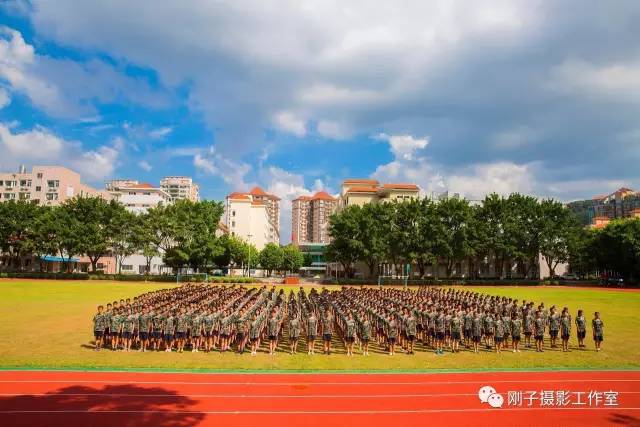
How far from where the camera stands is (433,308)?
19.0m

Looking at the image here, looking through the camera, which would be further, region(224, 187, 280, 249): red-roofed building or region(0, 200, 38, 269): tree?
region(224, 187, 280, 249): red-roofed building

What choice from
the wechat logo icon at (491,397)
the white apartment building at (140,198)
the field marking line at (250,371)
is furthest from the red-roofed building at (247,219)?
the wechat logo icon at (491,397)

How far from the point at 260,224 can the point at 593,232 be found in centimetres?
7503

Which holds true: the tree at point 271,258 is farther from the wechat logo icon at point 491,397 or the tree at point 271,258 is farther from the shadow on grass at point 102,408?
the wechat logo icon at point 491,397

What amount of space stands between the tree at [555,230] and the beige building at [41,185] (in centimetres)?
8194

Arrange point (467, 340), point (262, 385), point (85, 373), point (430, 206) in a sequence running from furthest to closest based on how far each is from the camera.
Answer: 1. point (430, 206)
2. point (467, 340)
3. point (85, 373)
4. point (262, 385)

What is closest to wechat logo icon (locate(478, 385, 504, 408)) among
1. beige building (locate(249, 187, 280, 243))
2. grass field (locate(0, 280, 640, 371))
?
grass field (locate(0, 280, 640, 371))

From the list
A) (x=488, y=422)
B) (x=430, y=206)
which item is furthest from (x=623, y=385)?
(x=430, y=206)

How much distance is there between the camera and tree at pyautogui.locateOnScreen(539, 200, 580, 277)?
57750 millimetres

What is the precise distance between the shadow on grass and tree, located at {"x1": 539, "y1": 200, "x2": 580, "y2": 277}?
190 ft

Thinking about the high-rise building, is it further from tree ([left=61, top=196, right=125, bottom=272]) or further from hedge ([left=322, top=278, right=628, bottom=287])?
tree ([left=61, top=196, right=125, bottom=272])

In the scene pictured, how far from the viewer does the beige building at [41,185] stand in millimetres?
85375

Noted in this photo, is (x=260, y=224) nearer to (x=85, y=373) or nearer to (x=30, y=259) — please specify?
(x=30, y=259)

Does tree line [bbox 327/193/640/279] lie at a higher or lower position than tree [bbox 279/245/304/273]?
higher
